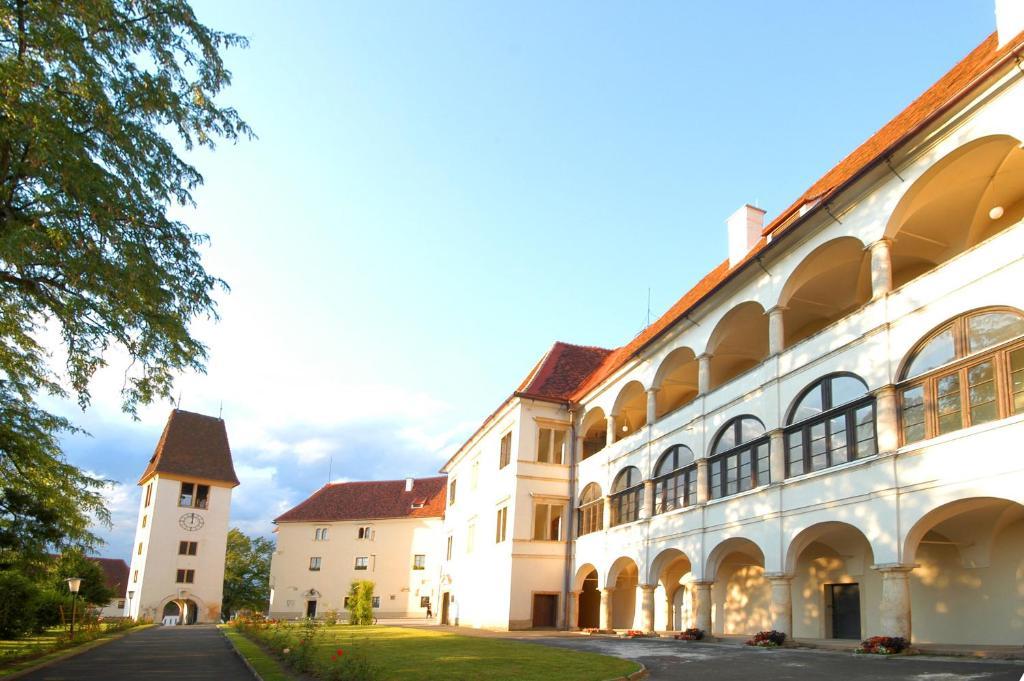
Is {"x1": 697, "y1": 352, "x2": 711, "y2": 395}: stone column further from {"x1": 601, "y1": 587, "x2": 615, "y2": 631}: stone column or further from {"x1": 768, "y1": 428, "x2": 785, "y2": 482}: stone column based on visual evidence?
{"x1": 601, "y1": 587, "x2": 615, "y2": 631}: stone column

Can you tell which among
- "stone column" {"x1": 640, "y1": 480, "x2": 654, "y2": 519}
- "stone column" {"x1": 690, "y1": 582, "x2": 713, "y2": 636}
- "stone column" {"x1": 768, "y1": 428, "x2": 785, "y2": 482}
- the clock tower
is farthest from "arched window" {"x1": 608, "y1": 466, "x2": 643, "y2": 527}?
the clock tower

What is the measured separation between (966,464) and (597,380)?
21013 mm

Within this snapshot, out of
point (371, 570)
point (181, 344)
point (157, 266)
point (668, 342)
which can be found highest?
point (668, 342)

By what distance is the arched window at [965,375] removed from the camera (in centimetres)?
1423

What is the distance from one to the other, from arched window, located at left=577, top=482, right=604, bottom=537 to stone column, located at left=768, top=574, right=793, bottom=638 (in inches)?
518

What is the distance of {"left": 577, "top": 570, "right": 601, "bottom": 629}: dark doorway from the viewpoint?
3594 cm

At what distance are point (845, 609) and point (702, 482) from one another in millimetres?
5040

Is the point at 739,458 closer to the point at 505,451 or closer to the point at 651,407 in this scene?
the point at 651,407

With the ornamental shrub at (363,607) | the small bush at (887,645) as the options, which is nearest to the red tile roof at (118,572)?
the ornamental shrub at (363,607)

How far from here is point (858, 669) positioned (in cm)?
1360

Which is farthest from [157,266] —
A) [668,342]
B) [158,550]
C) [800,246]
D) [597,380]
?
[158,550]

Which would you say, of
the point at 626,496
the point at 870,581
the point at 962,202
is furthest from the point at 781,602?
the point at 626,496

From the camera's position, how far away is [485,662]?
1658cm

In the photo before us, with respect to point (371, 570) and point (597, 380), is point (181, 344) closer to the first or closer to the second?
point (597, 380)
